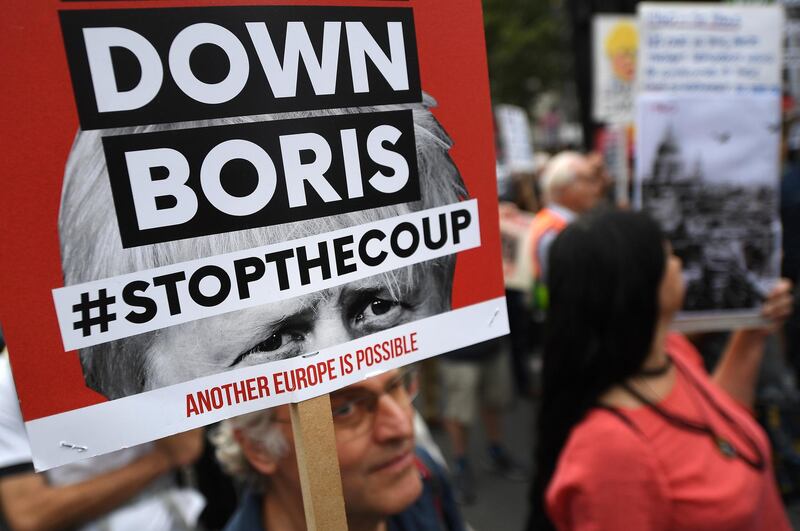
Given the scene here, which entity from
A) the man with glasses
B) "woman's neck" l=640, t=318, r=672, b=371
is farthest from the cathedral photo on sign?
the man with glasses

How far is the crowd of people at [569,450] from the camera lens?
116cm

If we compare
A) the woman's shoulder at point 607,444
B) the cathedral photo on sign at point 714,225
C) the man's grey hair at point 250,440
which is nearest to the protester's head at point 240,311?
the man's grey hair at point 250,440

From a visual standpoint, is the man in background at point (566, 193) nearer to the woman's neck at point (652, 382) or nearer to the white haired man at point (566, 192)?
the white haired man at point (566, 192)

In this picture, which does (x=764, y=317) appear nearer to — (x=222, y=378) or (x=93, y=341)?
(x=222, y=378)

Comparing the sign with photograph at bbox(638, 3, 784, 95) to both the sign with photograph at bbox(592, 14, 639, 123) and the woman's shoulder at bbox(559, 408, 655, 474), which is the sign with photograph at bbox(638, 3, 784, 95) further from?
the sign with photograph at bbox(592, 14, 639, 123)

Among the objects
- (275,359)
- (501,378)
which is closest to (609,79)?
(501,378)

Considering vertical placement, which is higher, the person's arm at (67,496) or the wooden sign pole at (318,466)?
the wooden sign pole at (318,466)

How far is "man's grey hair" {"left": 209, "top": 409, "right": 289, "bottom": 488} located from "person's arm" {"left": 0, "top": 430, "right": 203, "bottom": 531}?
1.12ft

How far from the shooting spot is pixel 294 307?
819mm

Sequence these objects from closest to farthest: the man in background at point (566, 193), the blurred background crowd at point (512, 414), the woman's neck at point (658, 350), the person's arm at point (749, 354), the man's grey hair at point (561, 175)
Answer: the blurred background crowd at point (512, 414), the woman's neck at point (658, 350), the person's arm at point (749, 354), the man in background at point (566, 193), the man's grey hair at point (561, 175)

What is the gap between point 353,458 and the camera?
113 cm

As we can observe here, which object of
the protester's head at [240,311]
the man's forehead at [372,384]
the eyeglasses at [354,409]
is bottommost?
the eyeglasses at [354,409]

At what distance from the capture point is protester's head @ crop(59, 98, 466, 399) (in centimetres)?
68

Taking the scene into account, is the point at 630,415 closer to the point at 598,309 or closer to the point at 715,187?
the point at 598,309
